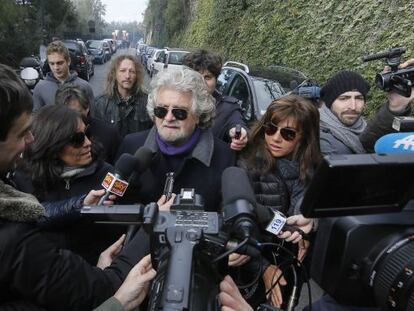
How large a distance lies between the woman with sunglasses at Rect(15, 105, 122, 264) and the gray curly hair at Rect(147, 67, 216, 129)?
0.44 metres

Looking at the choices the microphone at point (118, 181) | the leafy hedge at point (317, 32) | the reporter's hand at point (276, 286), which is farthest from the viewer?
the leafy hedge at point (317, 32)

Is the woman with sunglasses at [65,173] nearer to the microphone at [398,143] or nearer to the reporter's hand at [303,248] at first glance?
the reporter's hand at [303,248]

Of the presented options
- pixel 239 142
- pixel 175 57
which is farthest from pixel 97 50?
pixel 239 142

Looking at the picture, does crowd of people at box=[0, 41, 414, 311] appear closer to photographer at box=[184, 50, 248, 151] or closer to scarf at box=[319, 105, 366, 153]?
scarf at box=[319, 105, 366, 153]

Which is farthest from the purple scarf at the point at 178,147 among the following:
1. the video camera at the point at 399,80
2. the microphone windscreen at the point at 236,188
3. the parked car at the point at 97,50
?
the parked car at the point at 97,50

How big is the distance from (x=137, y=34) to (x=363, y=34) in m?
113

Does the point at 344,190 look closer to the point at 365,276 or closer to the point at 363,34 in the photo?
the point at 365,276

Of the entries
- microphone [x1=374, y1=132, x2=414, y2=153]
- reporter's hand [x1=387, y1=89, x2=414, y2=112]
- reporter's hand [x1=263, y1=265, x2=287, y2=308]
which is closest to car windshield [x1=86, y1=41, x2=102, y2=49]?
reporter's hand [x1=387, y1=89, x2=414, y2=112]

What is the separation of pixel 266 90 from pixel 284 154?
173 inches

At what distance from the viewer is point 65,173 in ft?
6.97

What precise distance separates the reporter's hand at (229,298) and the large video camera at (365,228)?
0.76 feet

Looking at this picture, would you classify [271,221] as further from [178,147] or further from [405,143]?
[178,147]

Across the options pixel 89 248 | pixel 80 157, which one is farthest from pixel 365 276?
pixel 80 157

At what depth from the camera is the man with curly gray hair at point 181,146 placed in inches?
86.3
